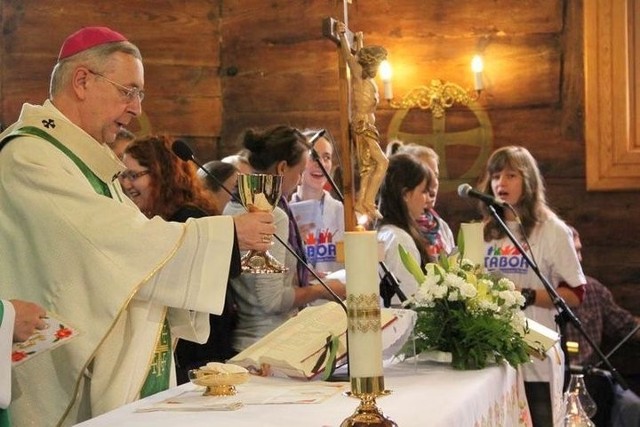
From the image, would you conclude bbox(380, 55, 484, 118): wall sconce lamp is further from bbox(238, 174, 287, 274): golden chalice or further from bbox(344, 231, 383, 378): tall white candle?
bbox(344, 231, 383, 378): tall white candle

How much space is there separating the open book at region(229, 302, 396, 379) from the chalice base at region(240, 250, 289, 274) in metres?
0.18

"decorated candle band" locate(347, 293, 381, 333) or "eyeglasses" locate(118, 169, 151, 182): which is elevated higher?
"eyeglasses" locate(118, 169, 151, 182)

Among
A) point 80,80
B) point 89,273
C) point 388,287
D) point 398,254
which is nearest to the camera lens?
point 89,273

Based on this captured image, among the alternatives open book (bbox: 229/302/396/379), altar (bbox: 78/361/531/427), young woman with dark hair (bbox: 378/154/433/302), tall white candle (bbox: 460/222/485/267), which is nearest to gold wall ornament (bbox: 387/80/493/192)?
young woman with dark hair (bbox: 378/154/433/302)

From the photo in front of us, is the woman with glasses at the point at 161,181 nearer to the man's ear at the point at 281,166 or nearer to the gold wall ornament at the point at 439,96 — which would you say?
the man's ear at the point at 281,166

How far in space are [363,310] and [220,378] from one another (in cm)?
71

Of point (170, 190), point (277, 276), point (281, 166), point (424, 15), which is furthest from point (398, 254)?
point (424, 15)

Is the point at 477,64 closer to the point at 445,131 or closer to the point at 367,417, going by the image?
the point at 445,131

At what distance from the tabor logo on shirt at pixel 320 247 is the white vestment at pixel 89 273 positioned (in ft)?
8.92

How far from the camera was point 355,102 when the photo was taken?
2.83 metres

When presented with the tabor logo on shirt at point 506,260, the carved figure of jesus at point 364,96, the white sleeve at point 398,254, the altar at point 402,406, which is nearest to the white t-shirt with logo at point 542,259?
the tabor logo on shirt at point 506,260

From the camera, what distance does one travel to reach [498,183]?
6.10 m

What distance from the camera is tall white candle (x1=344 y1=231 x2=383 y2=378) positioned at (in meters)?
2.15

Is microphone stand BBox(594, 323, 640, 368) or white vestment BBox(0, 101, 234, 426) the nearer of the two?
white vestment BBox(0, 101, 234, 426)
